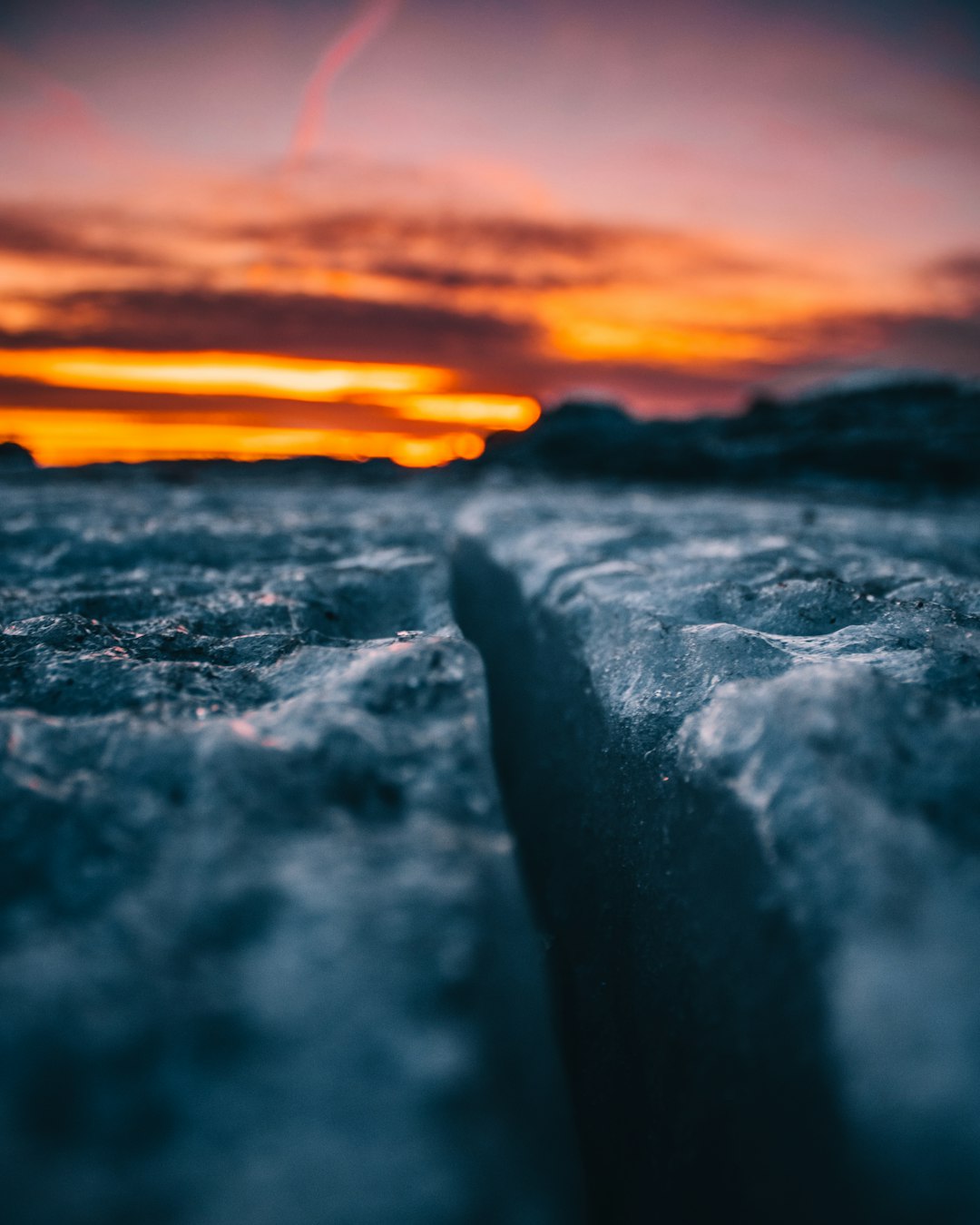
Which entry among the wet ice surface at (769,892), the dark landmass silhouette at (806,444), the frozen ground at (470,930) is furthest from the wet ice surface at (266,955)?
the dark landmass silhouette at (806,444)

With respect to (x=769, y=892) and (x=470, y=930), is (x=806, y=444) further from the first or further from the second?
(x=470, y=930)

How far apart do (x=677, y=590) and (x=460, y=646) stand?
1406mm

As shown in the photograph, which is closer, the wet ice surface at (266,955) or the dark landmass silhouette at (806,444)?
the wet ice surface at (266,955)

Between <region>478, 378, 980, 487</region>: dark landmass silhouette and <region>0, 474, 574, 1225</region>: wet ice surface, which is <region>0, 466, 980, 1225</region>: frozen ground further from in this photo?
<region>478, 378, 980, 487</region>: dark landmass silhouette

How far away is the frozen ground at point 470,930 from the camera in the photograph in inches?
41.4

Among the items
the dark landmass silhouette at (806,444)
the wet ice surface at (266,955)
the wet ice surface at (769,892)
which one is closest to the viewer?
the wet ice surface at (266,955)

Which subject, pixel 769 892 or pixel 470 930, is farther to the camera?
pixel 769 892

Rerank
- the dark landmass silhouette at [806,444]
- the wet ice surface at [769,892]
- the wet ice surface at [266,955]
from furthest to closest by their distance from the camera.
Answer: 1. the dark landmass silhouette at [806,444]
2. the wet ice surface at [769,892]
3. the wet ice surface at [266,955]

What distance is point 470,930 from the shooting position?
1284 millimetres

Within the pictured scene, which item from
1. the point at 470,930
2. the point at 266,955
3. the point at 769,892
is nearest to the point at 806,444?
the point at 769,892

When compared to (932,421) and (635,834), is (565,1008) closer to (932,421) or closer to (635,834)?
(635,834)

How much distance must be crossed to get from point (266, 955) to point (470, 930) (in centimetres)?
40

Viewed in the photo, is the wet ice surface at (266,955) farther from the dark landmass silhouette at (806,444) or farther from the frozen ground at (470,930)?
the dark landmass silhouette at (806,444)

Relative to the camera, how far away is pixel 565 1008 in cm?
226
